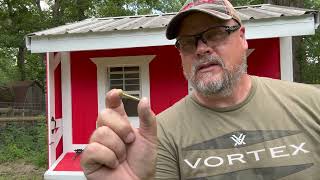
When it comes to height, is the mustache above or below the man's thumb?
above

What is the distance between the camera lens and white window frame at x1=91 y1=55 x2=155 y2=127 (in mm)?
8750

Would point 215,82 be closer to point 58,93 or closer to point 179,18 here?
point 179,18

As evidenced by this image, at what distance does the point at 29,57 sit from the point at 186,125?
28.8m

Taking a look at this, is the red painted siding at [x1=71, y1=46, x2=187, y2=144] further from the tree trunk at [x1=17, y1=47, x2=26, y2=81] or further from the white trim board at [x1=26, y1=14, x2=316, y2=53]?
the tree trunk at [x1=17, y1=47, x2=26, y2=81]

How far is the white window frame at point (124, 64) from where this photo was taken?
875 cm

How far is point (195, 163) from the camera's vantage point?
86.4 inches

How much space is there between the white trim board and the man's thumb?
5.52m

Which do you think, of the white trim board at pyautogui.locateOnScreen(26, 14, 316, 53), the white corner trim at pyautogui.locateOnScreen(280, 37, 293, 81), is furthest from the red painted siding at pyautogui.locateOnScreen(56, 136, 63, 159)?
the white corner trim at pyautogui.locateOnScreen(280, 37, 293, 81)

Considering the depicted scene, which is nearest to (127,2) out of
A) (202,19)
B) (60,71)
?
(60,71)

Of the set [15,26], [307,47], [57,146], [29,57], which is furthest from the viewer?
[29,57]

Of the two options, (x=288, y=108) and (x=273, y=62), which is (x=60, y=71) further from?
(x=288, y=108)

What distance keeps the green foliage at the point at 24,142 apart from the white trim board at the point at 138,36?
5.30 m

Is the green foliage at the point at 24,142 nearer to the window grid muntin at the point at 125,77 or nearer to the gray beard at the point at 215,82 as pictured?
the window grid muntin at the point at 125,77

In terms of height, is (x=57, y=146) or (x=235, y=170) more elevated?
(x=235, y=170)
